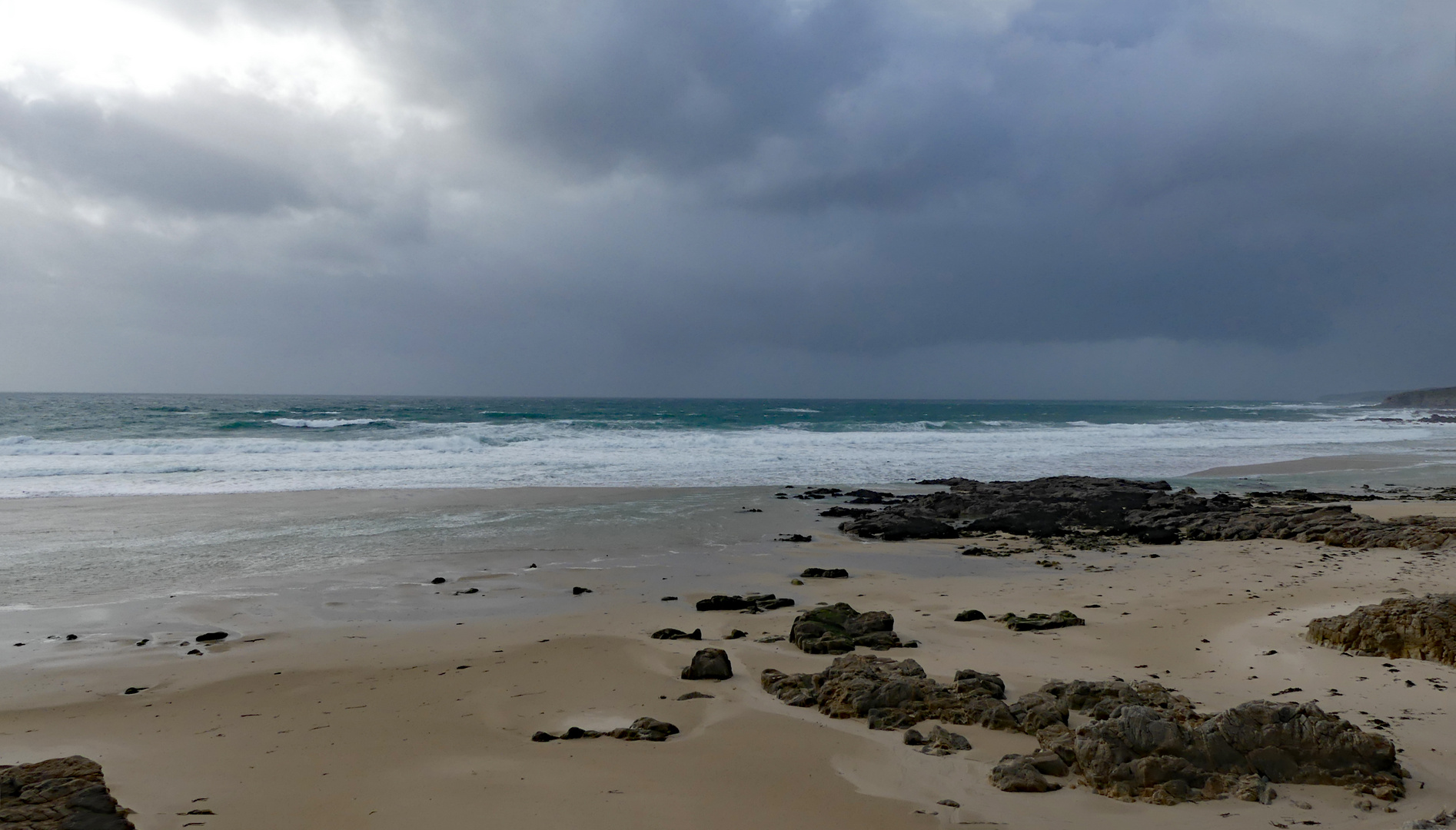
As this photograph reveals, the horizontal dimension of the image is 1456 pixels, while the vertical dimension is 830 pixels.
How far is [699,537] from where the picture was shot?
12.5 m

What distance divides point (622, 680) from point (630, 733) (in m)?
1.15

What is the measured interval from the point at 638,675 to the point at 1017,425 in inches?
2005

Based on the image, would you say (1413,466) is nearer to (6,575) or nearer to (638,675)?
(638,675)

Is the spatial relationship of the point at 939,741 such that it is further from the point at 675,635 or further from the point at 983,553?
the point at 983,553

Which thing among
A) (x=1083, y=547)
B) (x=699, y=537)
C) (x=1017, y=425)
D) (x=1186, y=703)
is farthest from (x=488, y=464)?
(x=1017, y=425)

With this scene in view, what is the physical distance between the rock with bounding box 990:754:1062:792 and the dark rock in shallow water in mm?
5830

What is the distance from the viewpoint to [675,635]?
22.4ft

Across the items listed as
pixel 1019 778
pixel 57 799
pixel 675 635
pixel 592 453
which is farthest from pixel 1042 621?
pixel 592 453

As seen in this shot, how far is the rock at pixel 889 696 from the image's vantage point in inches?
178

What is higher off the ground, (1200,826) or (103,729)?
(1200,826)

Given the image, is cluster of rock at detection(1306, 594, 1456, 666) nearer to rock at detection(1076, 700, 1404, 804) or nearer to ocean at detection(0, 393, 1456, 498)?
rock at detection(1076, 700, 1404, 804)

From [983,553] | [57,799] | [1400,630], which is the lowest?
[983,553]

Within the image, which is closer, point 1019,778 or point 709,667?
point 1019,778

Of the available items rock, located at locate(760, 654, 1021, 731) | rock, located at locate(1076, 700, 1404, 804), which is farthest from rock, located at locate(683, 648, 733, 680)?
rock, located at locate(1076, 700, 1404, 804)
